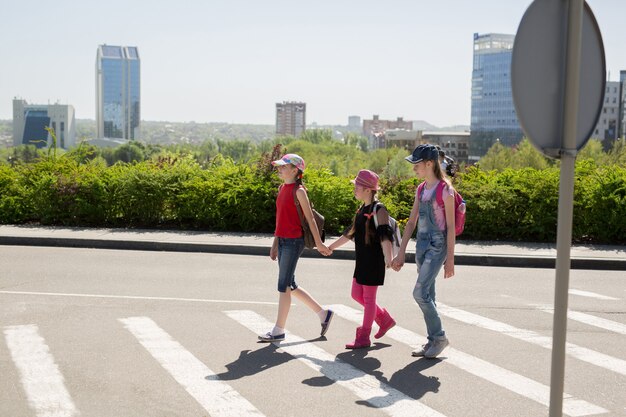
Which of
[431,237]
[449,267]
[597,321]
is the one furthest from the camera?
[597,321]

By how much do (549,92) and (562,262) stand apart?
0.76 meters

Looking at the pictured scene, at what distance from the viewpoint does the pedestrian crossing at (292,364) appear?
5781 millimetres

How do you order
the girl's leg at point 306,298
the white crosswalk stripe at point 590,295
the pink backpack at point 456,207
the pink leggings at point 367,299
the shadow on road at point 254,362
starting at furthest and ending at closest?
the white crosswalk stripe at point 590,295 → the girl's leg at point 306,298 → the pink leggings at point 367,299 → the pink backpack at point 456,207 → the shadow on road at point 254,362

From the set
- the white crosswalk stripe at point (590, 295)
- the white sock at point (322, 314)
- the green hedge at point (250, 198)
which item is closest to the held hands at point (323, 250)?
the white sock at point (322, 314)

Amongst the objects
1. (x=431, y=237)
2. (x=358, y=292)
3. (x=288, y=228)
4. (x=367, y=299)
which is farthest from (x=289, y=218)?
(x=431, y=237)

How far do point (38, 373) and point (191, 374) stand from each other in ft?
4.08

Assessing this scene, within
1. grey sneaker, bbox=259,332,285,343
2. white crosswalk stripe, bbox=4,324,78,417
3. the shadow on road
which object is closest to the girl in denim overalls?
the shadow on road

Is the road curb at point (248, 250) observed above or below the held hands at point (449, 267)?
below

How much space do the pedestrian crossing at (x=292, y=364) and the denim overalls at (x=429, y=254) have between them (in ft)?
1.66

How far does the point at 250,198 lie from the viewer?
1645cm

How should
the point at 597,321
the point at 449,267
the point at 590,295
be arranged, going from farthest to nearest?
the point at 590,295
the point at 597,321
the point at 449,267

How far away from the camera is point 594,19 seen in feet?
12.1

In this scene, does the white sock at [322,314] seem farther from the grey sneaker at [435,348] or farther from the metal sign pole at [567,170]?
the metal sign pole at [567,170]

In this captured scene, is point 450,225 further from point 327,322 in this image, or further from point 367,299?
point 327,322
